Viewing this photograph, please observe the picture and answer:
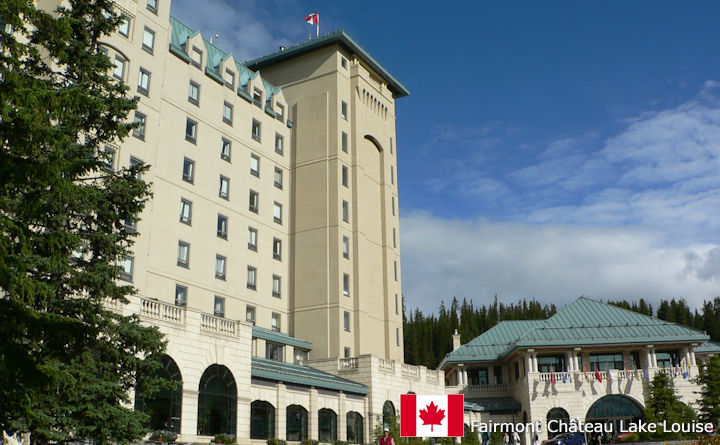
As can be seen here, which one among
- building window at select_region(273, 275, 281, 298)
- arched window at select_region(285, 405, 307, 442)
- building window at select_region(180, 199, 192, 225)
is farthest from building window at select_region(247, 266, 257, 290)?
arched window at select_region(285, 405, 307, 442)

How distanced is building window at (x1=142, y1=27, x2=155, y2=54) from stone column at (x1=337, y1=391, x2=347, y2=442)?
2630 centimetres

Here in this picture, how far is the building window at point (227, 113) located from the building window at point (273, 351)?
17429 millimetres

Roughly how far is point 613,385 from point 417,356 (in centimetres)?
5424

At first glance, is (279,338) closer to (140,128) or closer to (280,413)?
(280,413)

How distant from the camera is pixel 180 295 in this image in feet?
158

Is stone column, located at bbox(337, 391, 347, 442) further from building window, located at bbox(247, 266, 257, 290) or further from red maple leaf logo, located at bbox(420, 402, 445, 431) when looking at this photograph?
red maple leaf logo, located at bbox(420, 402, 445, 431)

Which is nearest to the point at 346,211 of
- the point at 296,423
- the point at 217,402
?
the point at 296,423

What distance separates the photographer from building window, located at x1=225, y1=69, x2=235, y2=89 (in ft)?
186

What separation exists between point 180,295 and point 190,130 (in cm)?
1212

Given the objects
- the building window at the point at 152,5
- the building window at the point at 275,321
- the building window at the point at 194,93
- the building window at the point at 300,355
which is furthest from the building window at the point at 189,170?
the building window at the point at 300,355

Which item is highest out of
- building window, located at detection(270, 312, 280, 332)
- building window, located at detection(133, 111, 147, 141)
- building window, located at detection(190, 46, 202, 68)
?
building window, located at detection(190, 46, 202, 68)

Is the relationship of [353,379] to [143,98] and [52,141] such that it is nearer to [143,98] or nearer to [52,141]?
[143,98]

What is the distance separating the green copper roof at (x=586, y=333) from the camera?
66.9 metres

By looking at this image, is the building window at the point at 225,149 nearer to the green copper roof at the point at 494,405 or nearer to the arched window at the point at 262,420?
the arched window at the point at 262,420
